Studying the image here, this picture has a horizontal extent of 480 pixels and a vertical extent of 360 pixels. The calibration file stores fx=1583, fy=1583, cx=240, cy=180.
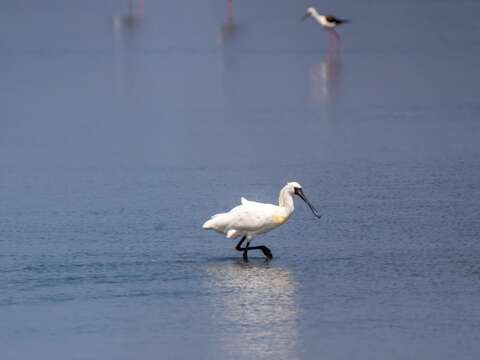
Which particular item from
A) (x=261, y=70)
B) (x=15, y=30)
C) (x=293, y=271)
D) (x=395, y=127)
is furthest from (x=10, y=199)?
(x=15, y=30)

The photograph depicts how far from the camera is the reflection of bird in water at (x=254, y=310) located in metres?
10.6

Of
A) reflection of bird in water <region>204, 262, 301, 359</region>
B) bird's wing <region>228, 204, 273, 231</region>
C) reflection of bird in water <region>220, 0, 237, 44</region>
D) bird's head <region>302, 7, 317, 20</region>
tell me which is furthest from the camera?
bird's head <region>302, 7, 317, 20</region>

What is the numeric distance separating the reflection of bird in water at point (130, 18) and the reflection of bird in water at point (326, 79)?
7.71 metres

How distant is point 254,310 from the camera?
1163cm

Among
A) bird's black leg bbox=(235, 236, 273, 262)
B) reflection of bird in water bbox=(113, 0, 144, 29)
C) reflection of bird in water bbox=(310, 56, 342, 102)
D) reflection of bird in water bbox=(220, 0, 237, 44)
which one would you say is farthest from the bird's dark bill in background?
reflection of bird in water bbox=(113, 0, 144, 29)

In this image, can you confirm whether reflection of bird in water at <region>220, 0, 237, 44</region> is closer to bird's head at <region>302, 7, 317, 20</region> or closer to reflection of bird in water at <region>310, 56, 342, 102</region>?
bird's head at <region>302, 7, 317, 20</region>

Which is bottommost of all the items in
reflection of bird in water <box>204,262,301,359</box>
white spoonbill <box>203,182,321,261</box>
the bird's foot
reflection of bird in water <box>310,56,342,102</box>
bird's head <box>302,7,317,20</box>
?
reflection of bird in water <box>204,262,301,359</box>

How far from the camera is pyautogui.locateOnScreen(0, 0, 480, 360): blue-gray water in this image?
1122cm

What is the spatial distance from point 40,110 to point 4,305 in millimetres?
11178

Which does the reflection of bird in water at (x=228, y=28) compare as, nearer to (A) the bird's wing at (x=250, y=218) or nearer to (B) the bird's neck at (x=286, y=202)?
(B) the bird's neck at (x=286, y=202)

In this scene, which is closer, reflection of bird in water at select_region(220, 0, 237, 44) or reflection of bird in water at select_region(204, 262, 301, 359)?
reflection of bird in water at select_region(204, 262, 301, 359)

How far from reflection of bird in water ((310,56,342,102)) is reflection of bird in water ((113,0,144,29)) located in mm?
7709

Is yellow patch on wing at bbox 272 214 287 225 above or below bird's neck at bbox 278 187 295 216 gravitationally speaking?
below

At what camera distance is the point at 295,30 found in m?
34.5
